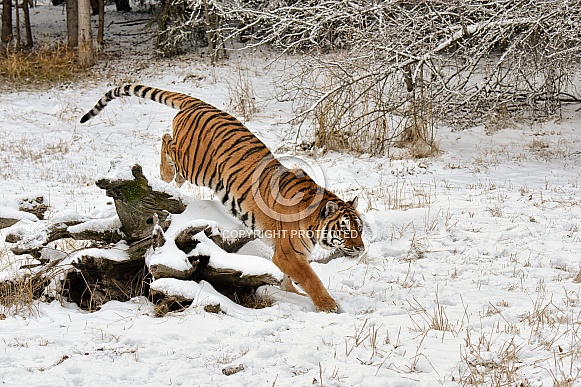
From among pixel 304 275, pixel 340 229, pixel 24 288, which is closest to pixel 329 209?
pixel 340 229

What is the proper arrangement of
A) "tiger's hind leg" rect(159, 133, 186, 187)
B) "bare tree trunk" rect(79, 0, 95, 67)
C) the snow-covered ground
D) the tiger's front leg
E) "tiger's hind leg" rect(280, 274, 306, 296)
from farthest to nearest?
"bare tree trunk" rect(79, 0, 95, 67)
"tiger's hind leg" rect(159, 133, 186, 187)
"tiger's hind leg" rect(280, 274, 306, 296)
the tiger's front leg
the snow-covered ground

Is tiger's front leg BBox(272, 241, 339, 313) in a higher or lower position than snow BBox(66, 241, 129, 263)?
lower

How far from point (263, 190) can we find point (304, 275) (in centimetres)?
92

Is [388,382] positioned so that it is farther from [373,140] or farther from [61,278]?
[373,140]

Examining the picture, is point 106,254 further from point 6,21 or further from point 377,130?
point 6,21

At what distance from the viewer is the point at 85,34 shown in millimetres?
16359

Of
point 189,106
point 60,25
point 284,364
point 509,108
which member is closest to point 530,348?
point 284,364

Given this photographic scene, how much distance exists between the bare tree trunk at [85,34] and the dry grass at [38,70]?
0.30 m

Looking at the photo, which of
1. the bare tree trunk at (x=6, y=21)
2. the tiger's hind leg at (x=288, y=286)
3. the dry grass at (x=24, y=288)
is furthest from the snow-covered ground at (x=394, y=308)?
the bare tree trunk at (x=6, y=21)

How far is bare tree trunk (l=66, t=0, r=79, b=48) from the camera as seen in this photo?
17.7 meters

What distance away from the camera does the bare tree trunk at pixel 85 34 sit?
16219 mm

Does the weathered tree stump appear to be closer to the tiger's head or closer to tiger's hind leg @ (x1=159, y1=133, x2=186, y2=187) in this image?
the tiger's head

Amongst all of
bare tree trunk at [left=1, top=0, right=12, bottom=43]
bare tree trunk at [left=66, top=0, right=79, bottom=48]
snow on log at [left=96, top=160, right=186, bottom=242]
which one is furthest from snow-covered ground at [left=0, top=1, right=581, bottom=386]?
bare tree trunk at [left=1, top=0, right=12, bottom=43]

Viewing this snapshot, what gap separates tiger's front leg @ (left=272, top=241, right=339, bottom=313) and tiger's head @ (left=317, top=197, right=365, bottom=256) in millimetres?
245
